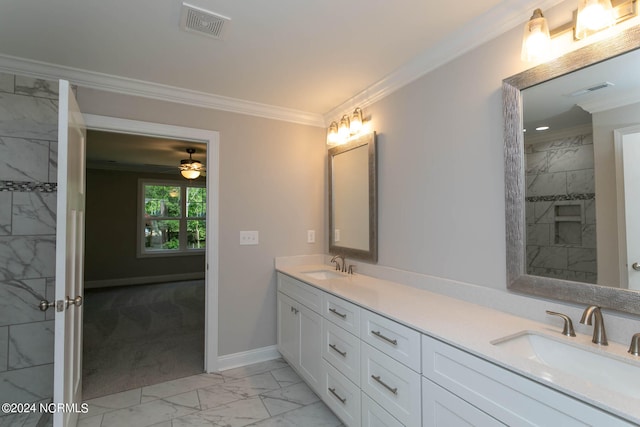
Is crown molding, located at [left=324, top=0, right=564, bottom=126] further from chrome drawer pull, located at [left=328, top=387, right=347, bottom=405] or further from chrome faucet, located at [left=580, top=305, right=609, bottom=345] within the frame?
chrome drawer pull, located at [left=328, top=387, right=347, bottom=405]

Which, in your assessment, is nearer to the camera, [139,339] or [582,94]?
[582,94]

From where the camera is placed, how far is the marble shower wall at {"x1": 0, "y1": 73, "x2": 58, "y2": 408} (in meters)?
2.10

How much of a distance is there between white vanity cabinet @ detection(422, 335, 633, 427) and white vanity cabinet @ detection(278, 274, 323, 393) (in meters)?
0.99

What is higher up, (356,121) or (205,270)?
(356,121)

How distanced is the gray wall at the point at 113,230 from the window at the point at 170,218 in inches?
6.5

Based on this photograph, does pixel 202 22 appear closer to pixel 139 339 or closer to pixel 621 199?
pixel 621 199

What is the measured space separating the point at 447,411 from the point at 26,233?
2802 millimetres

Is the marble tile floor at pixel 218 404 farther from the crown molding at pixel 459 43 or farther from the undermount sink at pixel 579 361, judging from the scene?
the crown molding at pixel 459 43

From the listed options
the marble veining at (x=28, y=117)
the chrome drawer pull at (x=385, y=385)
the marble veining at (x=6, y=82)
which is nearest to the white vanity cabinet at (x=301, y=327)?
the chrome drawer pull at (x=385, y=385)

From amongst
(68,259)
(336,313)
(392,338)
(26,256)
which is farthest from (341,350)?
(26,256)

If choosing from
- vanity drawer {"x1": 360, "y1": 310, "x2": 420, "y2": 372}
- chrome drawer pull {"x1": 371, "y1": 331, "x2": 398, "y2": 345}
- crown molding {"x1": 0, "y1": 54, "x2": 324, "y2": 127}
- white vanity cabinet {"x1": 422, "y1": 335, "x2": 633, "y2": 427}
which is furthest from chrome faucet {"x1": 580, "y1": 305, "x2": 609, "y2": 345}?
crown molding {"x1": 0, "y1": 54, "x2": 324, "y2": 127}

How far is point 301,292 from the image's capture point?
7.93 feet

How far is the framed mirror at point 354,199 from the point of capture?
2506 mm

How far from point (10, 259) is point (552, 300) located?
3259 millimetres
